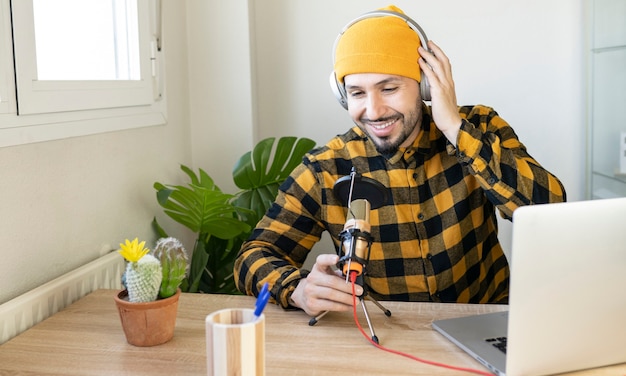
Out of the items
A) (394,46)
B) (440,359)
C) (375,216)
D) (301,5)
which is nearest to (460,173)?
(375,216)

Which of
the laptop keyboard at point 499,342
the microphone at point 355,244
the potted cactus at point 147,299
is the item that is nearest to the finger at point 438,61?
the microphone at point 355,244

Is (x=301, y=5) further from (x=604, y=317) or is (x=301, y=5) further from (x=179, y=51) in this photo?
(x=604, y=317)

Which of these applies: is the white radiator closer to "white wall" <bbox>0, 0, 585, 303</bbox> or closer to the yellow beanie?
"white wall" <bbox>0, 0, 585, 303</bbox>

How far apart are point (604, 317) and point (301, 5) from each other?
1767 mm

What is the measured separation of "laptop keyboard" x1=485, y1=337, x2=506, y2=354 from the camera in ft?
4.06

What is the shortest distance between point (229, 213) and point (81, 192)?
51 centimetres

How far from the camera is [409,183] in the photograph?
1.80 metres

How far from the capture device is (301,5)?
8.32ft

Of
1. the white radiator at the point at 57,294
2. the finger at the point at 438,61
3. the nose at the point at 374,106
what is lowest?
the white radiator at the point at 57,294

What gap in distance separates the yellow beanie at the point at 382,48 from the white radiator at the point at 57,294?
0.81 meters

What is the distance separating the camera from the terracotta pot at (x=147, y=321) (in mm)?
1302

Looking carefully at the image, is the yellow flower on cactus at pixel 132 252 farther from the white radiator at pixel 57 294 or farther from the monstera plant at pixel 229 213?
the monstera plant at pixel 229 213

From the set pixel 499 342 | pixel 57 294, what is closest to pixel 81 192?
pixel 57 294

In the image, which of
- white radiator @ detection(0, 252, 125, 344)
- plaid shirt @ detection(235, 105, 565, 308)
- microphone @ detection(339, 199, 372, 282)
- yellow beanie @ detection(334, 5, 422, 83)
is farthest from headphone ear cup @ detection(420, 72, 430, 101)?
white radiator @ detection(0, 252, 125, 344)
